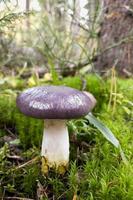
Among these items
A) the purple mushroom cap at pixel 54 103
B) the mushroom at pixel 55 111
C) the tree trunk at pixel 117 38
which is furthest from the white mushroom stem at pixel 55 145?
the tree trunk at pixel 117 38

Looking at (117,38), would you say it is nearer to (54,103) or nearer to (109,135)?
(109,135)

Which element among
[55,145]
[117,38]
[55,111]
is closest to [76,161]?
[55,145]

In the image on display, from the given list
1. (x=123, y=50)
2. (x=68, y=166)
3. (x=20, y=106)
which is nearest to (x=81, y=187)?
A: (x=68, y=166)

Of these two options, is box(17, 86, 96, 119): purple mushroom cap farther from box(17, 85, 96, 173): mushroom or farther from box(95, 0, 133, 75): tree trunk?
box(95, 0, 133, 75): tree trunk

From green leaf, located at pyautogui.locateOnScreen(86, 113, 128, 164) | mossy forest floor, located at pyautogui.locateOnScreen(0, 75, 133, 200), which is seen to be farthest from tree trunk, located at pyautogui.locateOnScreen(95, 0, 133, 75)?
green leaf, located at pyautogui.locateOnScreen(86, 113, 128, 164)

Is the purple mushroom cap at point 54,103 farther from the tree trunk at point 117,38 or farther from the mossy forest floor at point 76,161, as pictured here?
the tree trunk at point 117,38

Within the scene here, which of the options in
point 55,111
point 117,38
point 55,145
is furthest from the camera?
point 117,38
